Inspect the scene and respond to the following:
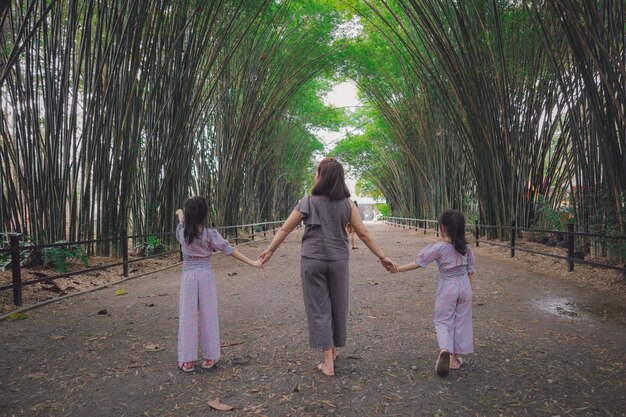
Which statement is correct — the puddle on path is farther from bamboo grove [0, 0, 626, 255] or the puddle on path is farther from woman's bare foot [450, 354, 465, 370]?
woman's bare foot [450, 354, 465, 370]

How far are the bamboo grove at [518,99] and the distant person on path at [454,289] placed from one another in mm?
2807

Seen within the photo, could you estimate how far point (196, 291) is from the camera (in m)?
2.66

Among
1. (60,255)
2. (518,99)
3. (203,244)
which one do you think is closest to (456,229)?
(203,244)

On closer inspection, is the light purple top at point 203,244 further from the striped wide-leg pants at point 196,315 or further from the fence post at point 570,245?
the fence post at point 570,245

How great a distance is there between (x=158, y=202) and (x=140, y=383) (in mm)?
5795

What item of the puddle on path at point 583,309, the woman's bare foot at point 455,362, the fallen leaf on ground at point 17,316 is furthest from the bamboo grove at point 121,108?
the puddle on path at point 583,309

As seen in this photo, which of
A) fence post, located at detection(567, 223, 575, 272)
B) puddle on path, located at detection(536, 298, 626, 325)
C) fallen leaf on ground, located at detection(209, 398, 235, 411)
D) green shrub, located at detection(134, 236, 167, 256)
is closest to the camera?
fallen leaf on ground, located at detection(209, 398, 235, 411)

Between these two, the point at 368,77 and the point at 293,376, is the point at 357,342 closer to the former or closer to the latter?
the point at 293,376

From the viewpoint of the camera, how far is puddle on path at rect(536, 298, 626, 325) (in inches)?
146

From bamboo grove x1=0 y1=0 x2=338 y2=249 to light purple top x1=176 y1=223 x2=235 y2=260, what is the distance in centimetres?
144

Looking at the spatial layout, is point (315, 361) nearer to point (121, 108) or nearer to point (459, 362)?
point (459, 362)

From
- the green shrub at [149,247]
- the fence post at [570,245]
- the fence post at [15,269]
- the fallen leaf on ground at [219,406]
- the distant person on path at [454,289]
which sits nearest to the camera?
the fallen leaf on ground at [219,406]

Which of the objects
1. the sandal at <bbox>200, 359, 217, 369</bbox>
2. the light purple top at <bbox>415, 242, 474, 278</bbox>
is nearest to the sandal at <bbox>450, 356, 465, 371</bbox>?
the light purple top at <bbox>415, 242, 474, 278</bbox>

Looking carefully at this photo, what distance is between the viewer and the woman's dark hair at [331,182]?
2559 mm
